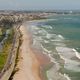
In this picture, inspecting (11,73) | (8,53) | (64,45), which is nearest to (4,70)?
(11,73)

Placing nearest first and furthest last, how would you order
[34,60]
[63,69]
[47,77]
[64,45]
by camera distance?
1. [47,77]
2. [63,69]
3. [34,60]
4. [64,45]

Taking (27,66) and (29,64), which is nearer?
(27,66)

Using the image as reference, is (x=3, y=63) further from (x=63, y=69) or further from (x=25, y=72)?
→ (x=63, y=69)

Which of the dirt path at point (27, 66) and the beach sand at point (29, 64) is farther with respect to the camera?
the beach sand at point (29, 64)

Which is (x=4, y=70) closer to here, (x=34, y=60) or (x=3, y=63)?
(x=3, y=63)

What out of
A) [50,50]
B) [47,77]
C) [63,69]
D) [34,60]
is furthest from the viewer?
[50,50]

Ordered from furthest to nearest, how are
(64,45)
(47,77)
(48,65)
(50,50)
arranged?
(64,45)
(50,50)
(48,65)
(47,77)

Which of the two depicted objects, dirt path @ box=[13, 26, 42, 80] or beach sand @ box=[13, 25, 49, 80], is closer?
dirt path @ box=[13, 26, 42, 80]

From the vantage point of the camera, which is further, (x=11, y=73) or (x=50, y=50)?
(x=50, y=50)

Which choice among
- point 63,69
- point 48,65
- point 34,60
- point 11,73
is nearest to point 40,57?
point 34,60
